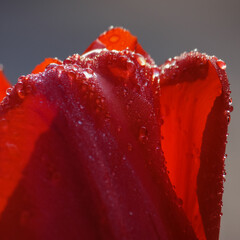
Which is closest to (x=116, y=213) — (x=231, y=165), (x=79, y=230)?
(x=79, y=230)

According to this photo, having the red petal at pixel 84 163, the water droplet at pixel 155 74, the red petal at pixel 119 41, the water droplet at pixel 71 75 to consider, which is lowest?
the red petal at pixel 84 163

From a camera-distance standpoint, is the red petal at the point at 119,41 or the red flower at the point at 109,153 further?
the red petal at the point at 119,41

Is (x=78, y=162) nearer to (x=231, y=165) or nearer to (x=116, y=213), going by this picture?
(x=116, y=213)

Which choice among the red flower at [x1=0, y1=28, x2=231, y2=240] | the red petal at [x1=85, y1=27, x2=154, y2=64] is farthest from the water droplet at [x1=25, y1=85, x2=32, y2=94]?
the red petal at [x1=85, y1=27, x2=154, y2=64]

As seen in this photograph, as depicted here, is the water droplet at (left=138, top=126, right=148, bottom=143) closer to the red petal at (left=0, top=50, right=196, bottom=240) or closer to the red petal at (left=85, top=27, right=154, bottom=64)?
the red petal at (left=0, top=50, right=196, bottom=240)

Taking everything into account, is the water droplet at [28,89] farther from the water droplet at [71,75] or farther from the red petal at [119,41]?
the red petal at [119,41]

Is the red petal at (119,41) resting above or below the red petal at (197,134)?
above

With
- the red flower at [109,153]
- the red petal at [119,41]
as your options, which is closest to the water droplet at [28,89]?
the red flower at [109,153]
